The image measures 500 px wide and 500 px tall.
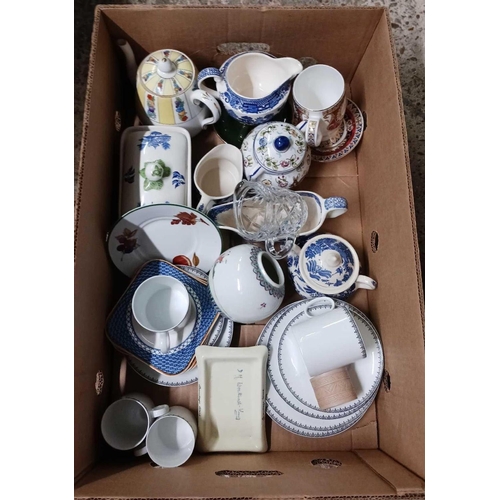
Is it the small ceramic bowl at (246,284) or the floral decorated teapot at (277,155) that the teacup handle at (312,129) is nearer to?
the floral decorated teapot at (277,155)

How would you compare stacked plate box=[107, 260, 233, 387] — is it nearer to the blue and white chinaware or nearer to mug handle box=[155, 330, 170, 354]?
mug handle box=[155, 330, 170, 354]

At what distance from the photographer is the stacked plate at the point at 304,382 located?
78 cm

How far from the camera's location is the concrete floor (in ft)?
3.28

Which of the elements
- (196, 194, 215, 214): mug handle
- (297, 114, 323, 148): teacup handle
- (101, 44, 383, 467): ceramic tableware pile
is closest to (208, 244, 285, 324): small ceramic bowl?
(101, 44, 383, 467): ceramic tableware pile

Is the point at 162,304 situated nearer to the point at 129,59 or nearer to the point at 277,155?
the point at 277,155

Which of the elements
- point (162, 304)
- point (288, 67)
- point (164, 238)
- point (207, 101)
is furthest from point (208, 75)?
point (162, 304)

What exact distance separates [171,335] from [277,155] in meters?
0.36

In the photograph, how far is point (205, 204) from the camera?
2.67ft

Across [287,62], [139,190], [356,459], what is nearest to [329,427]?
[356,459]

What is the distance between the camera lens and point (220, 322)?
0.81 metres

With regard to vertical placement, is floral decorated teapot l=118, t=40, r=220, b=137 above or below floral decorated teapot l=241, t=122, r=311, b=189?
above

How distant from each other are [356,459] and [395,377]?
150mm

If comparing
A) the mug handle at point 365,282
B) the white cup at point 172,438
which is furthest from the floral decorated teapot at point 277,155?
the white cup at point 172,438

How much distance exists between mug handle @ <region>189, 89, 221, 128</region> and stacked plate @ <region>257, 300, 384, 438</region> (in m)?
0.38
